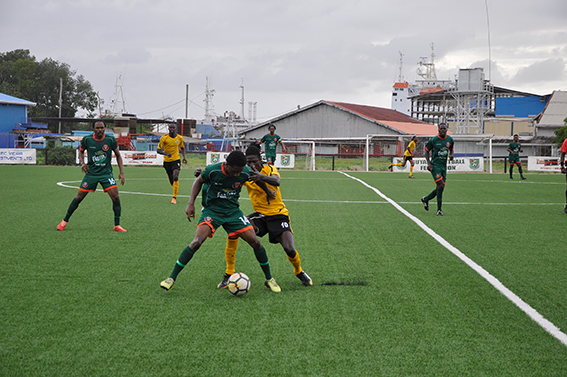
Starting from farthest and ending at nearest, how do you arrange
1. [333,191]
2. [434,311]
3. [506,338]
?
1. [333,191]
2. [434,311]
3. [506,338]

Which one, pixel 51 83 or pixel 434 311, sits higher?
pixel 51 83

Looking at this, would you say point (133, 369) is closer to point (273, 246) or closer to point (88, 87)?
point (273, 246)

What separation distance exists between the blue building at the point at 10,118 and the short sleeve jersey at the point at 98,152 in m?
46.4

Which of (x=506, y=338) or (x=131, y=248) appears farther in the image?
(x=131, y=248)

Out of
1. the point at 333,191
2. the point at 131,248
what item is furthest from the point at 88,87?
the point at 131,248

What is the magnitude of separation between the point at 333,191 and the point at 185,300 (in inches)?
498

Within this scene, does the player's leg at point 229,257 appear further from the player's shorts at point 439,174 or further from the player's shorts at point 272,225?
the player's shorts at point 439,174

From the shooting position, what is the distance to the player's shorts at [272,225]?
18.2ft

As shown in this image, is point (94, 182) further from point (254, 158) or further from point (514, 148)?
point (514, 148)

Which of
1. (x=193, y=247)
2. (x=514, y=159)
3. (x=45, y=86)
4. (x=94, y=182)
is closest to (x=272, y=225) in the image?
(x=193, y=247)

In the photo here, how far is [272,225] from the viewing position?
5.59 meters

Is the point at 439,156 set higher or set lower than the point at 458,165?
lower

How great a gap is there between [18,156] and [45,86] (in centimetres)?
4331

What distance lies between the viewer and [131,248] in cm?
750
